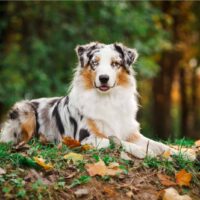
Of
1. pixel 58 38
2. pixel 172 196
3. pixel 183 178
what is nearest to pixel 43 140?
pixel 183 178

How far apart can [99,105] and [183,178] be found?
2015 millimetres

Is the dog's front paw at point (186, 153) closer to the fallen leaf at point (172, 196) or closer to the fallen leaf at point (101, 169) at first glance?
the fallen leaf at point (172, 196)

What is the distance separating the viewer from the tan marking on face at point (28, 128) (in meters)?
8.98

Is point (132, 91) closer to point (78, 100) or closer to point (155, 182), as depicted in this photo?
point (78, 100)

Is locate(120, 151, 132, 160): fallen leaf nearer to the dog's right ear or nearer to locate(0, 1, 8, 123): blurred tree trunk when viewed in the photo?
the dog's right ear

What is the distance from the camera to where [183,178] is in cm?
679

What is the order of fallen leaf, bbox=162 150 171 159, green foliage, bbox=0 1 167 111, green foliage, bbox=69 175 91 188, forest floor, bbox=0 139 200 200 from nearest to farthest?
1. forest floor, bbox=0 139 200 200
2. green foliage, bbox=69 175 91 188
3. fallen leaf, bbox=162 150 171 159
4. green foliage, bbox=0 1 167 111

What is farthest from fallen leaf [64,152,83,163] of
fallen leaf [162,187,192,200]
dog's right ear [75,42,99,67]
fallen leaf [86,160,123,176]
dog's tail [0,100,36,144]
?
dog's tail [0,100,36,144]

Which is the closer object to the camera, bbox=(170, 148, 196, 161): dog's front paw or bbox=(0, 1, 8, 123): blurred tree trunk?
bbox=(170, 148, 196, 161): dog's front paw

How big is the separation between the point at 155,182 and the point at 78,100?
219cm

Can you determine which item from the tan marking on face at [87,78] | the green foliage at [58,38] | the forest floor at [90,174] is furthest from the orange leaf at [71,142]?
the green foliage at [58,38]

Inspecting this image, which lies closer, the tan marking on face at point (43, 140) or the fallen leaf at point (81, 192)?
the fallen leaf at point (81, 192)

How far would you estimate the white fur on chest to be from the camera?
27.5 ft

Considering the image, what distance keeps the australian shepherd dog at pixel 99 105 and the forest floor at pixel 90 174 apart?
0.83m
